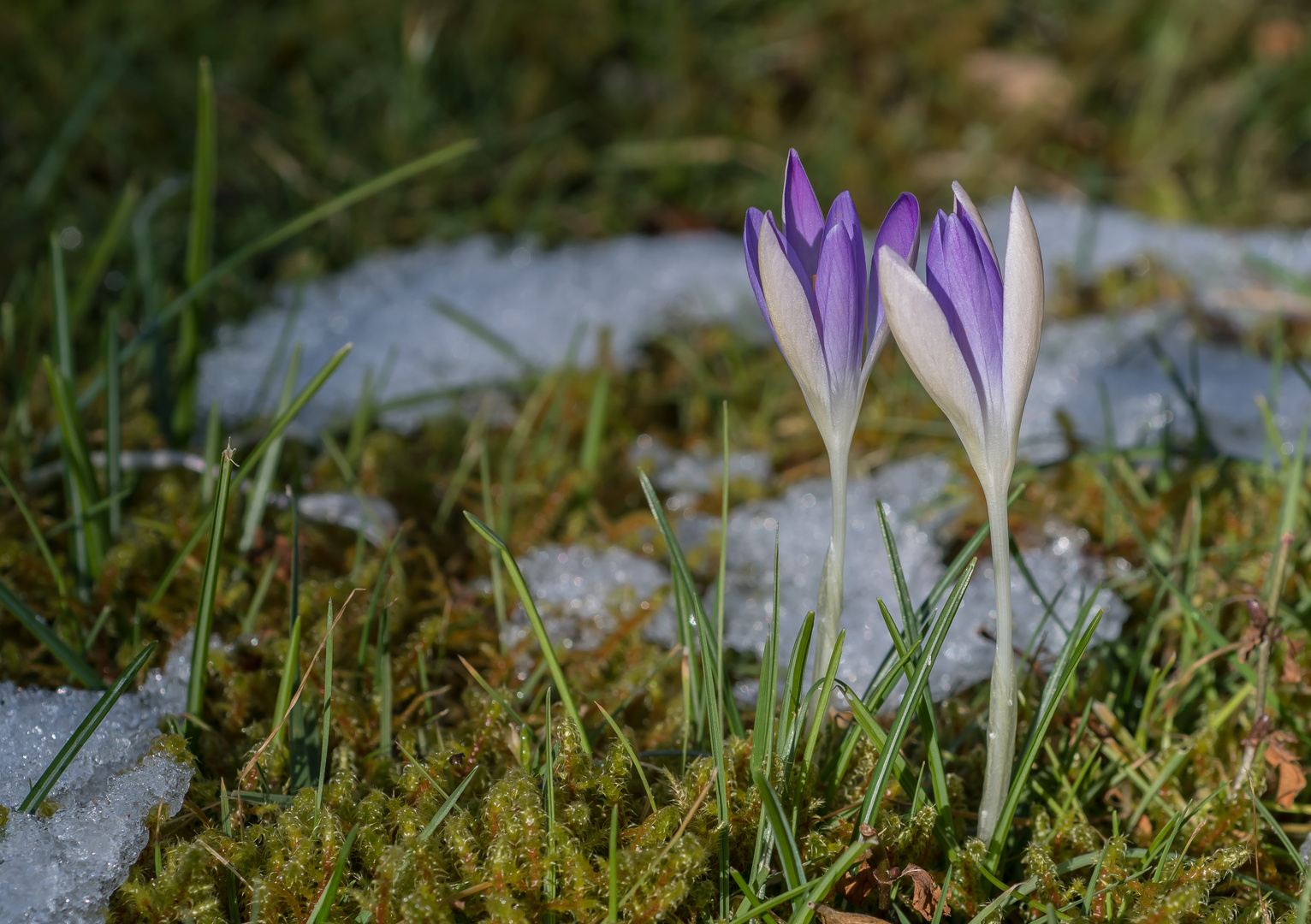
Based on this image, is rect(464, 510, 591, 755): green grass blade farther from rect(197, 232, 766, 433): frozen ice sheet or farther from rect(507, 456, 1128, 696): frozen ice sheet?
rect(197, 232, 766, 433): frozen ice sheet

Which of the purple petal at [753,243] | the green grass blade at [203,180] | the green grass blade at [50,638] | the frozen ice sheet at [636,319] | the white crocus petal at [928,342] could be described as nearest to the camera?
the white crocus petal at [928,342]

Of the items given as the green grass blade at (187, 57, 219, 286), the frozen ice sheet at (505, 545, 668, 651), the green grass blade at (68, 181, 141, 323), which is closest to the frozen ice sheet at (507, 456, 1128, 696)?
the frozen ice sheet at (505, 545, 668, 651)

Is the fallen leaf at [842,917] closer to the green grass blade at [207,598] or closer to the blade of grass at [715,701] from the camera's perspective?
the blade of grass at [715,701]

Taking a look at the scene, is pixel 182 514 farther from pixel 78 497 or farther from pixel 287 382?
pixel 287 382

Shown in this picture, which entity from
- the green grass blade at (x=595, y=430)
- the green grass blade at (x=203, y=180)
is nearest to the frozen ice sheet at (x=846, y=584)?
the green grass blade at (x=595, y=430)

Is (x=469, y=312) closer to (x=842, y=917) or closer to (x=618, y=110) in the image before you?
(x=618, y=110)

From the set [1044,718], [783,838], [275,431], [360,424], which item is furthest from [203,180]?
[1044,718]
